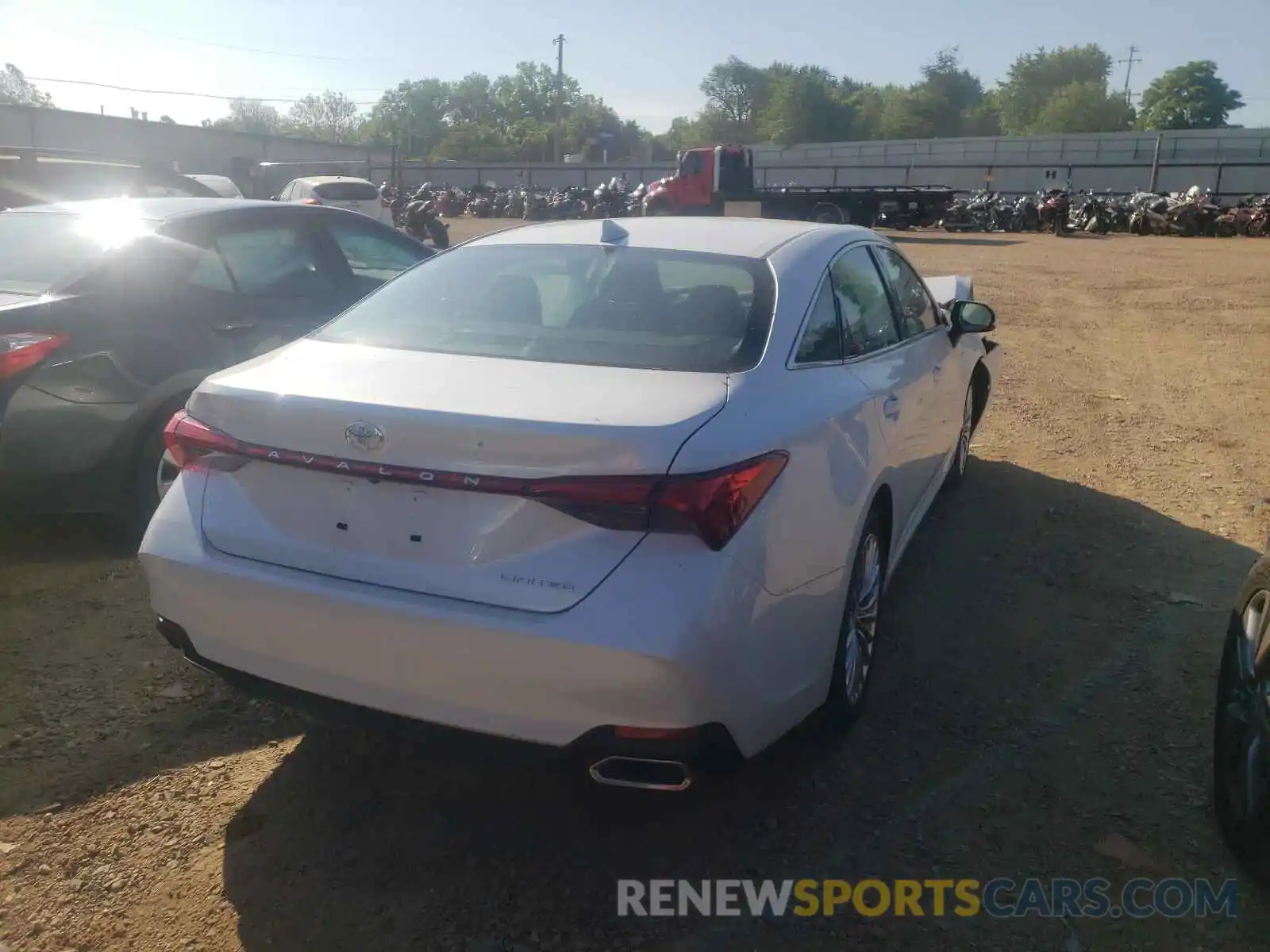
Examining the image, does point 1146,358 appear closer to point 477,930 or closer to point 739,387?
point 739,387

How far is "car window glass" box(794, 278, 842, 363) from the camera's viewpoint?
311cm

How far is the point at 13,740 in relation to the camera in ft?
10.7

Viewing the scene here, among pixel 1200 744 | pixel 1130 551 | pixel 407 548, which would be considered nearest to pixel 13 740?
pixel 407 548

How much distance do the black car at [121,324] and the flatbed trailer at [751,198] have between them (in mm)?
24370

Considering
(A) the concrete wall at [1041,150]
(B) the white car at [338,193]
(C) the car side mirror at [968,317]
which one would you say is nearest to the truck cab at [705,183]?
(B) the white car at [338,193]

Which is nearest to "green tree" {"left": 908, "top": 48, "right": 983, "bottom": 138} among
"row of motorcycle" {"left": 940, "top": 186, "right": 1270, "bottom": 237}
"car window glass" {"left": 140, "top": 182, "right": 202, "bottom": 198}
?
"row of motorcycle" {"left": 940, "top": 186, "right": 1270, "bottom": 237}

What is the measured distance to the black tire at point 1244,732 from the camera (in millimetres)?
2537

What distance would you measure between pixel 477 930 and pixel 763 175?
45218 millimetres

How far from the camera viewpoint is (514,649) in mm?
2305

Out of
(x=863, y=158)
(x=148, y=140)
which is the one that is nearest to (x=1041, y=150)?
(x=863, y=158)

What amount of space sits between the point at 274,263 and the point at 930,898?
4.44m

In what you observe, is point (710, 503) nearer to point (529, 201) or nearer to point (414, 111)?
point (529, 201)

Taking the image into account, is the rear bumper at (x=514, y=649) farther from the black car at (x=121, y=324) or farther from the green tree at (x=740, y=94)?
the green tree at (x=740, y=94)

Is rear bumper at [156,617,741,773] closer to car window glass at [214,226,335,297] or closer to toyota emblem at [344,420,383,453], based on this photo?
toyota emblem at [344,420,383,453]
